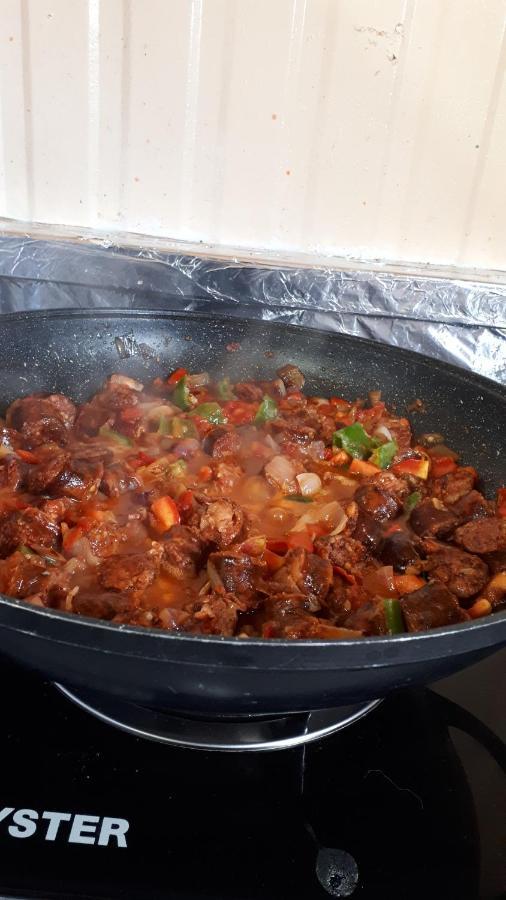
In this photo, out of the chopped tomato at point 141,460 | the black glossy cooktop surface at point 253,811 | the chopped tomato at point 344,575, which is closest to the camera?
the black glossy cooktop surface at point 253,811

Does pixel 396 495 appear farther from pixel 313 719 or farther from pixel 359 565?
pixel 313 719

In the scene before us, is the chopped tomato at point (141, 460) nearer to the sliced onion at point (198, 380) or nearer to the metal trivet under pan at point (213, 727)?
the sliced onion at point (198, 380)

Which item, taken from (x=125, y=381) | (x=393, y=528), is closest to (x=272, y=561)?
(x=393, y=528)

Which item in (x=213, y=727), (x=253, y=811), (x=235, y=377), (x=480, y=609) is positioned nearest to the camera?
(x=253, y=811)

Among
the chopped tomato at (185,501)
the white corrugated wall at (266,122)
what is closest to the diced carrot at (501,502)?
the chopped tomato at (185,501)

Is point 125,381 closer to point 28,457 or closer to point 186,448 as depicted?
point 186,448

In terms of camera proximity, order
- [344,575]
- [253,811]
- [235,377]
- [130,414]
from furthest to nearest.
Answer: [235,377]
[130,414]
[344,575]
[253,811]

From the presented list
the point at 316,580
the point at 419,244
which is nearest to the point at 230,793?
the point at 316,580
